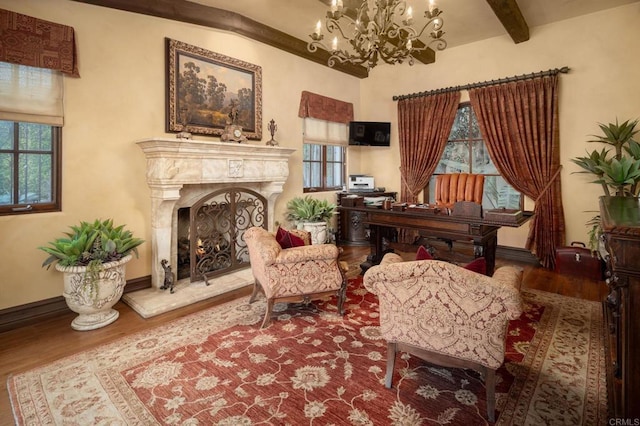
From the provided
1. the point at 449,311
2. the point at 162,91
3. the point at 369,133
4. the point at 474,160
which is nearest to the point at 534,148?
the point at 474,160

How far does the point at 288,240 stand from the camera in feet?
9.56

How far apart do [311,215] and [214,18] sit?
280 cm

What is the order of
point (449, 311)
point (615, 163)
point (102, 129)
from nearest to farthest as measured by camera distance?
point (449, 311) → point (102, 129) → point (615, 163)

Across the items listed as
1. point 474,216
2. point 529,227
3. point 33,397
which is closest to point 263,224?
point 474,216

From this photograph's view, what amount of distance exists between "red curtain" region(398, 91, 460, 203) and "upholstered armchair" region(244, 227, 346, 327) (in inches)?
133

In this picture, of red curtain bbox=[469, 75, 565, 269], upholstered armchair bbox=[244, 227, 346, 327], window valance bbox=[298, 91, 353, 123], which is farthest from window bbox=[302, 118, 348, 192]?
upholstered armchair bbox=[244, 227, 346, 327]

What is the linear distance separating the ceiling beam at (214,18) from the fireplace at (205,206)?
1.37 metres

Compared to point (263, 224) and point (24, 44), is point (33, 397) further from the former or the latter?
point (263, 224)

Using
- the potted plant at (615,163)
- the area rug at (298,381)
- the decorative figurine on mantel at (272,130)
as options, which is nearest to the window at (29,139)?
the area rug at (298,381)

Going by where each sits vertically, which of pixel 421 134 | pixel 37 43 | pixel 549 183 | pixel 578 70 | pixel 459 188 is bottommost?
pixel 459 188

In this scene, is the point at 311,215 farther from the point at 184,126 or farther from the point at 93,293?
the point at 93,293

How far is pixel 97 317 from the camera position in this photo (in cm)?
280

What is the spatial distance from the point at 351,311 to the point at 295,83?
12.0ft

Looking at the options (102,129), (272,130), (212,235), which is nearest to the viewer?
(102,129)
